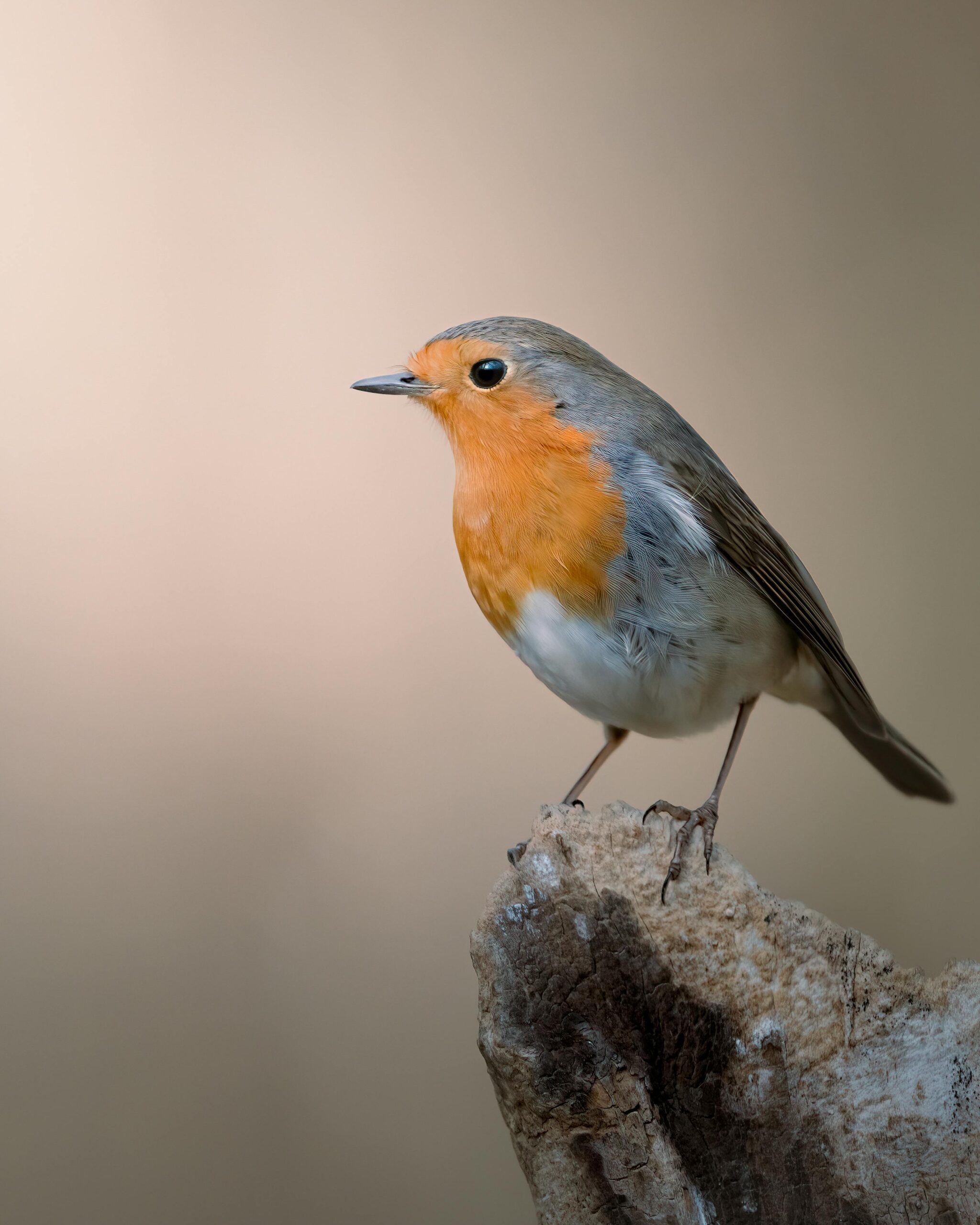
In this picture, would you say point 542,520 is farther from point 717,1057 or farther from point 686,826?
point 717,1057

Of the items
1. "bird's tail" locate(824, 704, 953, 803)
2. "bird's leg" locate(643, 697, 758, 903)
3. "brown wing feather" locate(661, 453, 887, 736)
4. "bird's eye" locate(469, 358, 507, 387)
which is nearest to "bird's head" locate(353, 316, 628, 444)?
"bird's eye" locate(469, 358, 507, 387)

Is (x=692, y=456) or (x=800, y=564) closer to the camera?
(x=692, y=456)

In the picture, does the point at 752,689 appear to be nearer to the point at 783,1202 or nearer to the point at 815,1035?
the point at 815,1035

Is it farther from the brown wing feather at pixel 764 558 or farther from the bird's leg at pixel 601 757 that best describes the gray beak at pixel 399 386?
the bird's leg at pixel 601 757

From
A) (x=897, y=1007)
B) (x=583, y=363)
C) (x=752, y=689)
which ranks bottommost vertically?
(x=897, y=1007)

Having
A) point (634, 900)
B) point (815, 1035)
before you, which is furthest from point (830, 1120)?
point (634, 900)

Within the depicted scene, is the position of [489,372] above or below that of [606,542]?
above

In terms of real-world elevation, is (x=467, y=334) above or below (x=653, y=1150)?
above

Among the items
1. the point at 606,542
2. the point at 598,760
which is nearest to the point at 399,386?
the point at 606,542
